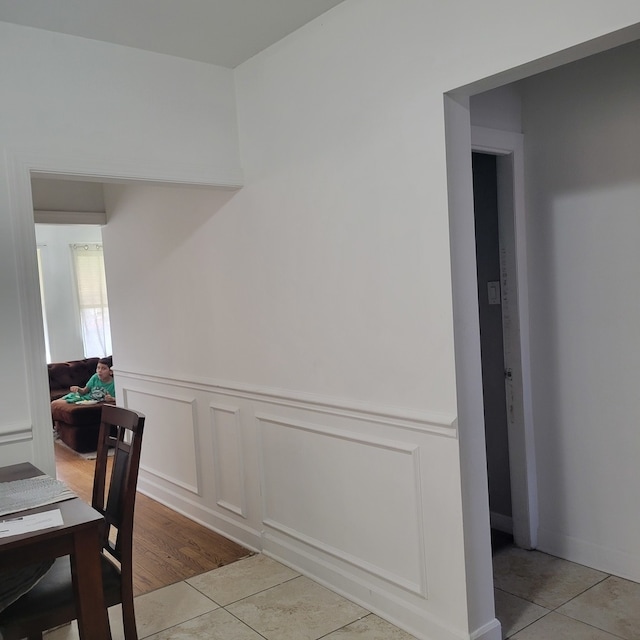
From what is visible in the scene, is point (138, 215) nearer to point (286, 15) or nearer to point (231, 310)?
point (231, 310)

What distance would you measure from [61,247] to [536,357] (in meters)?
6.59

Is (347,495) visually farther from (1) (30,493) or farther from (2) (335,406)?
(1) (30,493)

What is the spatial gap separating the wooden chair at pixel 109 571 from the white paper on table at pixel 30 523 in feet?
0.97

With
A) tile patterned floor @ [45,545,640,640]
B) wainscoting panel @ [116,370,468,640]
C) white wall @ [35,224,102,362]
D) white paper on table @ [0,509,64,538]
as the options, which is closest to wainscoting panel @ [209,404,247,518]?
wainscoting panel @ [116,370,468,640]

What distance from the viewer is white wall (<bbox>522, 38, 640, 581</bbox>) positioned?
8.98 feet

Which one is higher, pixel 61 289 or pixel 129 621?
pixel 61 289

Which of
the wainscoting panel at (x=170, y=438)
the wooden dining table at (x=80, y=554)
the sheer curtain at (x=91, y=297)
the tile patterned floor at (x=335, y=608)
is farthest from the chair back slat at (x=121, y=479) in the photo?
the sheer curtain at (x=91, y=297)

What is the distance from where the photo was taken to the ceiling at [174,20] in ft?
8.16

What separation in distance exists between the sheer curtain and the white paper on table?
255 inches

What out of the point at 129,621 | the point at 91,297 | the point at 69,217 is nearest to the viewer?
the point at 129,621

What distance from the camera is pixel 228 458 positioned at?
356 cm

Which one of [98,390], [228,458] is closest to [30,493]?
[228,458]

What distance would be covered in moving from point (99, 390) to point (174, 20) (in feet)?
14.8

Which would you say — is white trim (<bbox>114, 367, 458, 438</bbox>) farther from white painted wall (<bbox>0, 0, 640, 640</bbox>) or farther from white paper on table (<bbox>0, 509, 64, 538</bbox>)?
white paper on table (<bbox>0, 509, 64, 538</bbox>)
